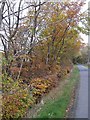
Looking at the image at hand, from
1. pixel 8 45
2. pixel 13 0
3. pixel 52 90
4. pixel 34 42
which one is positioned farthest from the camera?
pixel 52 90

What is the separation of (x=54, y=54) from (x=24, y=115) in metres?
11.7

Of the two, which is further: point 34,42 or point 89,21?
point 89,21

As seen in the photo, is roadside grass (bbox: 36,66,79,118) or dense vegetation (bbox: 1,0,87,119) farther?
roadside grass (bbox: 36,66,79,118)

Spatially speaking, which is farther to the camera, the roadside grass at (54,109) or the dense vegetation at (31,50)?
Result: the roadside grass at (54,109)

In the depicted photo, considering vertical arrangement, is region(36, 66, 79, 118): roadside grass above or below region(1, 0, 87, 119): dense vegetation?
below

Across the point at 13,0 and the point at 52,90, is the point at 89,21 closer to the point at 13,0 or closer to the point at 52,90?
the point at 52,90

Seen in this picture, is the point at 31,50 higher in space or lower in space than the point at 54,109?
higher

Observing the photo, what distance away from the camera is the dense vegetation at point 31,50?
10148 millimetres

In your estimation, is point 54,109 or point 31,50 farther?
point 31,50

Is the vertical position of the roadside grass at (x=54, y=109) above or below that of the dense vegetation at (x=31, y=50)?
below

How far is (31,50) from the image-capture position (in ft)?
48.3

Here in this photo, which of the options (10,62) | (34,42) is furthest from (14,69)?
(34,42)

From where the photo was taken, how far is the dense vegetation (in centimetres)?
1015

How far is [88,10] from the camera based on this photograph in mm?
21766
